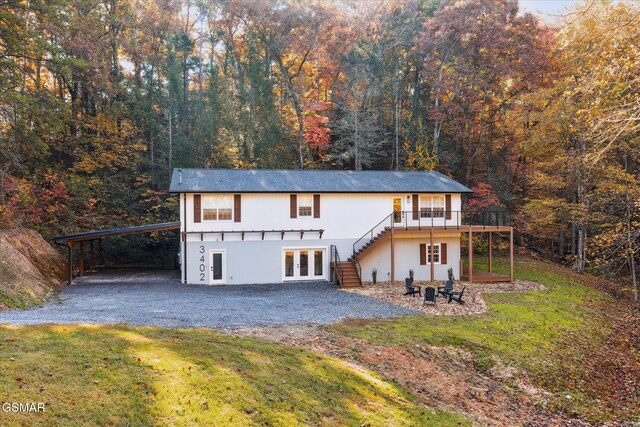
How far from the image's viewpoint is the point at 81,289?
705 inches

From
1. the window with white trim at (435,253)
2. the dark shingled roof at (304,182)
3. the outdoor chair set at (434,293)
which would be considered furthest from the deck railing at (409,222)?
the outdoor chair set at (434,293)

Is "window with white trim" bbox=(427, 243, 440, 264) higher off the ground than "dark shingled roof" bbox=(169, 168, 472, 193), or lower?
lower

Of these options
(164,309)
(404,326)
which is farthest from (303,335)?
(164,309)

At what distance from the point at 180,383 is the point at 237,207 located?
563 inches

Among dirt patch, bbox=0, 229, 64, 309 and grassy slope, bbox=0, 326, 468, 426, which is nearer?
grassy slope, bbox=0, 326, 468, 426

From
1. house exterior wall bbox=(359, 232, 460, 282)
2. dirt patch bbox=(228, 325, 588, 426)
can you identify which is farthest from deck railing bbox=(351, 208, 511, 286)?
dirt patch bbox=(228, 325, 588, 426)

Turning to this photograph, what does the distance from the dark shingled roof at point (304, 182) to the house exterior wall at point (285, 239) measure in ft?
1.45

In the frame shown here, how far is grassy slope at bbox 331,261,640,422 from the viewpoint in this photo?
387 inches

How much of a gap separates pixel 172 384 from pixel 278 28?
33.5 meters

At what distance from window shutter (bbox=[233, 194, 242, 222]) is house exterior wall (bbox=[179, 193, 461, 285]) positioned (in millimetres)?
170

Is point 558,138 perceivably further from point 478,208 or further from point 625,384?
point 625,384

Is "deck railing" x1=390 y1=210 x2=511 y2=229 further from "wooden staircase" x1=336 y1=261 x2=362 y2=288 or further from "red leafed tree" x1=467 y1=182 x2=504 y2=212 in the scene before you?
"red leafed tree" x1=467 y1=182 x2=504 y2=212

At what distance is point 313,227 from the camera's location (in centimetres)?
2153

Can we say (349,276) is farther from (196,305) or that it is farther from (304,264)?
(196,305)
